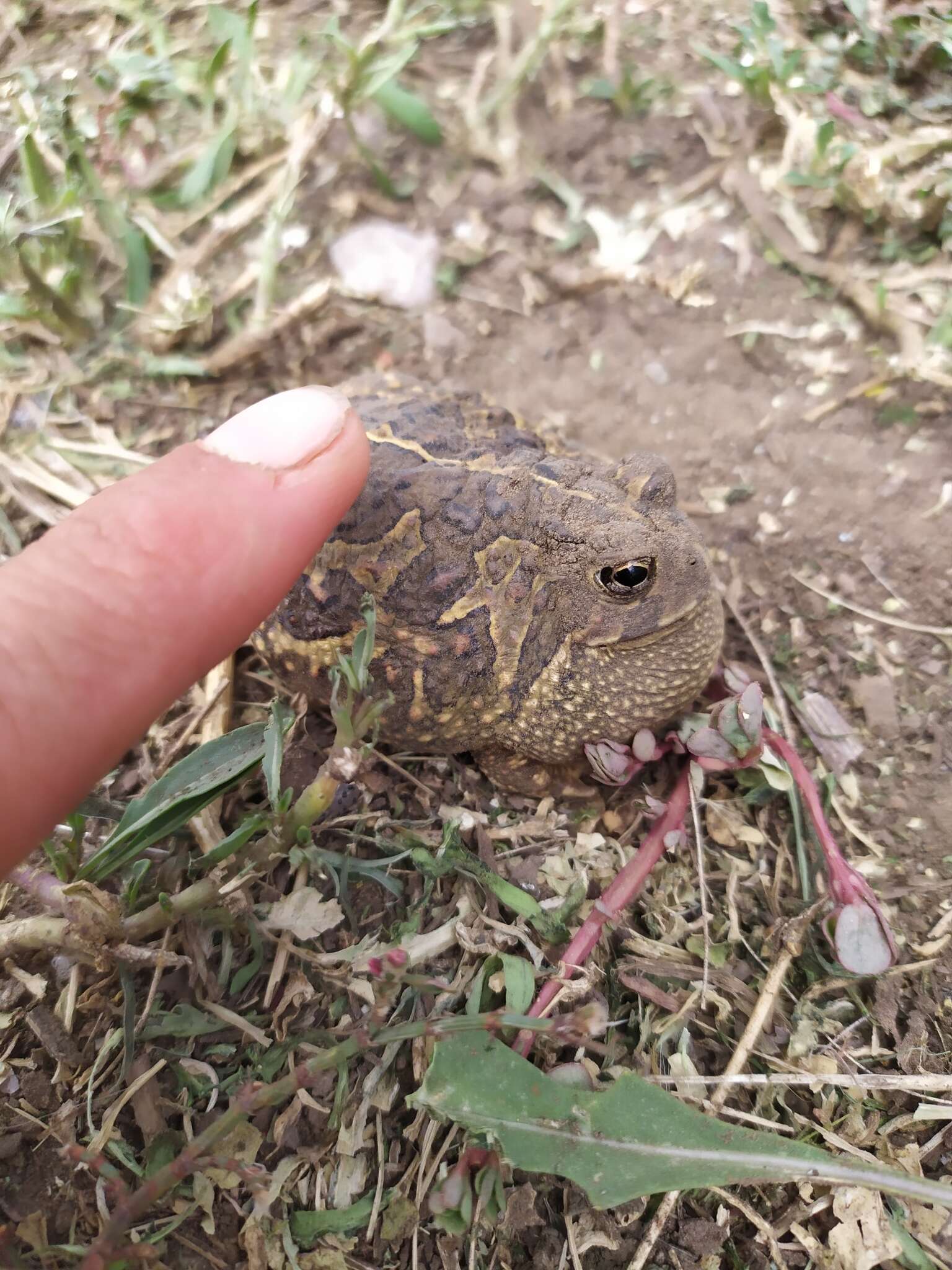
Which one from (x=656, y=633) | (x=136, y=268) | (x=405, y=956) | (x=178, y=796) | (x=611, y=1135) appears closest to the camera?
(x=405, y=956)

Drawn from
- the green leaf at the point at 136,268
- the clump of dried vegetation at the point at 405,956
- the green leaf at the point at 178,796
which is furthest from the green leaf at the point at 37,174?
the green leaf at the point at 178,796

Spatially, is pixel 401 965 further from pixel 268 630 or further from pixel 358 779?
pixel 268 630

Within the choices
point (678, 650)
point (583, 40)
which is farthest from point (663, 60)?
point (678, 650)

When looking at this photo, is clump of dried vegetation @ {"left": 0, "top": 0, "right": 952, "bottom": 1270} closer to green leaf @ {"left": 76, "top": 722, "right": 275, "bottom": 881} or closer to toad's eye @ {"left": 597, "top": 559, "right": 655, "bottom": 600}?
green leaf @ {"left": 76, "top": 722, "right": 275, "bottom": 881}

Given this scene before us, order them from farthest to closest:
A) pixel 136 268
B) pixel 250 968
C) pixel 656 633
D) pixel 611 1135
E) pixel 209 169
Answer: pixel 209 169, pixel 136 268, pixel 656 633, pixel 250 968, pixel 611 1135

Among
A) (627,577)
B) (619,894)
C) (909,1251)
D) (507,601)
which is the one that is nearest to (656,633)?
(627,577)

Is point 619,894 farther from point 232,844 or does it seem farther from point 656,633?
point 232,844

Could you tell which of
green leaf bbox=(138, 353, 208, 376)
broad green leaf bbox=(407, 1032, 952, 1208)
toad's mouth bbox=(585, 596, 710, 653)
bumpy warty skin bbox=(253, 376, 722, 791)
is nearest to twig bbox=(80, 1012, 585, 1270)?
broad green leaf bbox=(407, 1032, 952, 1208)
